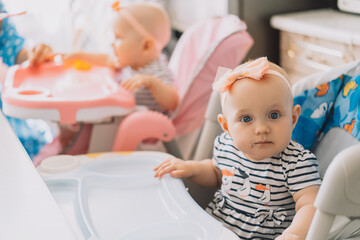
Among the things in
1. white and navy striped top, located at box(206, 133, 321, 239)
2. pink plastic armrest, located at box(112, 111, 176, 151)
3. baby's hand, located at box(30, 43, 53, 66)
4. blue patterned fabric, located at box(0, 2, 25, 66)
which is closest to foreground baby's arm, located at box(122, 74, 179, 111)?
pink plastic armrest, located at box(112, 111, 176, 151)

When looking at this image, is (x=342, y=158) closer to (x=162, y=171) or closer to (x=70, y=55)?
(x=162, y=171)

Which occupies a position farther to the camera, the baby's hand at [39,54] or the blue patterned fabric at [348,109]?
the baby's hand at [39,54]

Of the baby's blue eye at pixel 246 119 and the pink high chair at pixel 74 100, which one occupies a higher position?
the baby's blue eye at pixel 246 119

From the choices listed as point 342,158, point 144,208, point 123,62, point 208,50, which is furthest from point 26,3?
point 342,158

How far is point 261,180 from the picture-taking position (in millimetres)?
953

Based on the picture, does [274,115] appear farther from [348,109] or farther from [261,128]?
[348,109]

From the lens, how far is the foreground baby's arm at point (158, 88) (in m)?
1.48

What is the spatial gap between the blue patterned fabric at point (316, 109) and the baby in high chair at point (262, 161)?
0.12 m

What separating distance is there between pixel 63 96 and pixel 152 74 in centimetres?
36

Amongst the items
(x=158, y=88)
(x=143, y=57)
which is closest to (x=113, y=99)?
(x=158, y=88)

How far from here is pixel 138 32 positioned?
1.60 m

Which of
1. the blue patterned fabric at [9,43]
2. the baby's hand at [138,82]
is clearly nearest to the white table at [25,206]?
the baby's hand at [138,82]

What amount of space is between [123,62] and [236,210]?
81 cm

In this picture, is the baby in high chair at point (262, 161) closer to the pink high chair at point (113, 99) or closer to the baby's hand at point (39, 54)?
the pink high chair at point (113, 99)
